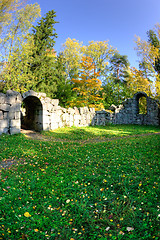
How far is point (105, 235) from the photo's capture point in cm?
225

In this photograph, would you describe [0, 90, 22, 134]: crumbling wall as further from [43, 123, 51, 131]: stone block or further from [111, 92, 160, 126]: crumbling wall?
[111, 92, 160, 126]: crumbling wall

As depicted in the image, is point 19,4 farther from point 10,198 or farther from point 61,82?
point 10,198

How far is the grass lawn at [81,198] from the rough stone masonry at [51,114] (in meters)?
4.68

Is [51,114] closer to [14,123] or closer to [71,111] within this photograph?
[71,111]

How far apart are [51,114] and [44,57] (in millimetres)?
9049

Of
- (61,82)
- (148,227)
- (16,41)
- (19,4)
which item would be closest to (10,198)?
(148,227)

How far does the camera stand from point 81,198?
3070 millimetres

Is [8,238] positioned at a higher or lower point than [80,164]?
lower

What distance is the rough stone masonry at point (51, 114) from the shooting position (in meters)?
9.26

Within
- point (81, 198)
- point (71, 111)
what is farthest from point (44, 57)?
point (81, 198)

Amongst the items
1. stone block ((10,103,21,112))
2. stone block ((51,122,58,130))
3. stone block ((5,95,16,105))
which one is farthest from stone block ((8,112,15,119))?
stone block ((51,122,58,130))

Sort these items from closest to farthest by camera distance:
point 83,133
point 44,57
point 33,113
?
point 83,133 < point 33,113 < point 44,57

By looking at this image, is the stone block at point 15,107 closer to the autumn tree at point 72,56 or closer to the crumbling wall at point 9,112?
the crumbling wall at point 9,112

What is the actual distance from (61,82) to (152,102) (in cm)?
1058
